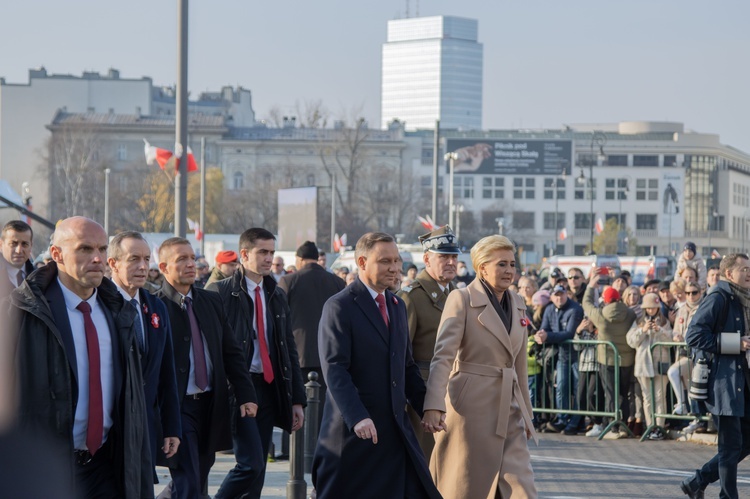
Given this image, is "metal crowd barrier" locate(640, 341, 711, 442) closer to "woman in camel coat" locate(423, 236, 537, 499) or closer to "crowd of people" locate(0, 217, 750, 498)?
"crowd of people" locate(0, 217, 750, 498)

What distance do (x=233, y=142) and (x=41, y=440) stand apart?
386 ft

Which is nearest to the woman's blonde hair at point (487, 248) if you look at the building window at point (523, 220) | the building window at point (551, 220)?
the building window at point (523, 220)

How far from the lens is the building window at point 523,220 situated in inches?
4830

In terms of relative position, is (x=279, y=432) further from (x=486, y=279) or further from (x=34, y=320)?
(x=34, y=320)

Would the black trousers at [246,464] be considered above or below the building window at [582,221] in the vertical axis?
below

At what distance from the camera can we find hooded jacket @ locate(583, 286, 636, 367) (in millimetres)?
15039

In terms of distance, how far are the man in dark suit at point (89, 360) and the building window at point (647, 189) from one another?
127839 millimetres

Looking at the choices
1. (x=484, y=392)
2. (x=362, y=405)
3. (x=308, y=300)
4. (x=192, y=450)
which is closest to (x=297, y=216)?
(x=308, y=300)

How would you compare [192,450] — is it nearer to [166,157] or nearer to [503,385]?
[503,385]

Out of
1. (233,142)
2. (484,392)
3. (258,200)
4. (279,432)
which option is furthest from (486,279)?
(233,142)

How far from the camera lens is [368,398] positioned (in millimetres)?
7141

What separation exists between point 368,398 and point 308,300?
16.7 feet

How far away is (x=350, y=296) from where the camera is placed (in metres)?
7.31

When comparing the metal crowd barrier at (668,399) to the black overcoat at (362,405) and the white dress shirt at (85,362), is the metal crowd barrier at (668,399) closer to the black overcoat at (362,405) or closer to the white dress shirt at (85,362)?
the black overcoat at (362,405)
